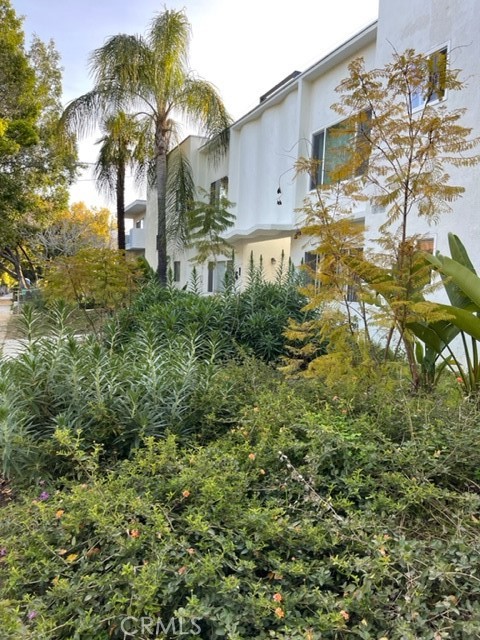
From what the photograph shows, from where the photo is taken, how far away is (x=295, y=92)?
12180 millimetres

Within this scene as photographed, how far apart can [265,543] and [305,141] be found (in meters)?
11.9

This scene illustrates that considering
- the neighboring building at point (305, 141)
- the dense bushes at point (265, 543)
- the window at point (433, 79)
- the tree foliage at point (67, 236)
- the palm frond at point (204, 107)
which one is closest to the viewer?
the dense bushes at point (265, 543)

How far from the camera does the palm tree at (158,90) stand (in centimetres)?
1251

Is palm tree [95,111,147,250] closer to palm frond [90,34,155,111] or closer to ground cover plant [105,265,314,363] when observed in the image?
palm frond [90,34,155,111]

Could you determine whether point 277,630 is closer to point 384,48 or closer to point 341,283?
point 341,283

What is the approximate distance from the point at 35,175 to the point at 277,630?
21934 mm

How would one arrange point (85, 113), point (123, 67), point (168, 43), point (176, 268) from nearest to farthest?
point (123, 67), point (168, 43), point (85, 113), point (176, 268)

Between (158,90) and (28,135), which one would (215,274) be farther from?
(28,135)

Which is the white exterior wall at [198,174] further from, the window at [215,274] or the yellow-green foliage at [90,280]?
the yellow-green foliage at [90,280]

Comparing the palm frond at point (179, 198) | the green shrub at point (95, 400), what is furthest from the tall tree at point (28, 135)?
the green shrub at point (95, 400)

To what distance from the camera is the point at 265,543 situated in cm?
186

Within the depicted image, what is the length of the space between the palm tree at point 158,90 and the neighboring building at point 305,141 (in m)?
1.77

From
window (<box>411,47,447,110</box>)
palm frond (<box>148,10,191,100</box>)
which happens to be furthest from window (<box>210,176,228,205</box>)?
window (<box>411,47,447,110</box>)

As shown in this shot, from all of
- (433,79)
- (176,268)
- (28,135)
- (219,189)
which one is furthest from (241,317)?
(176,268)
